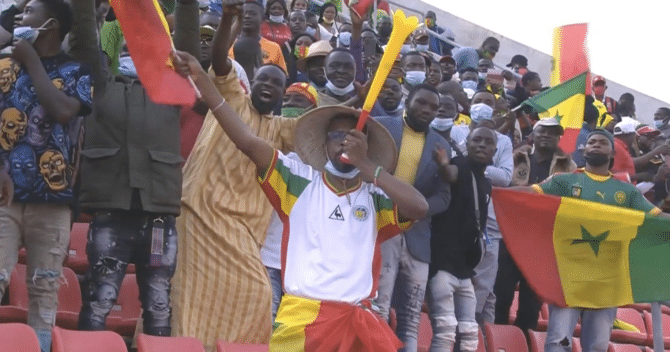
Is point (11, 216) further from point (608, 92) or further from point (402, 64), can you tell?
point (608, 92)

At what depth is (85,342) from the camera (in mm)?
6258

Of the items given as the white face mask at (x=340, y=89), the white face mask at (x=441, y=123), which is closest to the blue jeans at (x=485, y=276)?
the white face mask at (x=441, y=123)

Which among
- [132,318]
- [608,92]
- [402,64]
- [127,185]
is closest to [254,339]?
[132,318]

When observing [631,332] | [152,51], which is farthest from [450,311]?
[152,51]

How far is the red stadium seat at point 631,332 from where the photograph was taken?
10586 millimetres

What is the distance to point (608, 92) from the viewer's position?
2202 cm

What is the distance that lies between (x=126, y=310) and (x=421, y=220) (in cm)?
197

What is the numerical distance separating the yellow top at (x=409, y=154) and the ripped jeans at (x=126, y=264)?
1865 mm

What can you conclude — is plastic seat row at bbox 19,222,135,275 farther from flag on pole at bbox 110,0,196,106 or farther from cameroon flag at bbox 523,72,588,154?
cameroon flag at bbox 523,72,588,154

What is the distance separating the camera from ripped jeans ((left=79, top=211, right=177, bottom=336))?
21.5 feet

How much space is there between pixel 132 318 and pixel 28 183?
5.18 ft

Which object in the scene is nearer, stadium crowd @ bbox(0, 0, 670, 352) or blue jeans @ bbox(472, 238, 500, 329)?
stadium crowd @ bbox(0, 0, 670, 352)

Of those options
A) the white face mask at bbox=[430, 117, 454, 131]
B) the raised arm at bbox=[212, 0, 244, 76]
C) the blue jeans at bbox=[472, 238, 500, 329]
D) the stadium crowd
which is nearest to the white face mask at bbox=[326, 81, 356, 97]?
the stadium crowd

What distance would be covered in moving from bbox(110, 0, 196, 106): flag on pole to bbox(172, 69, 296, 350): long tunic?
62.5 inches
